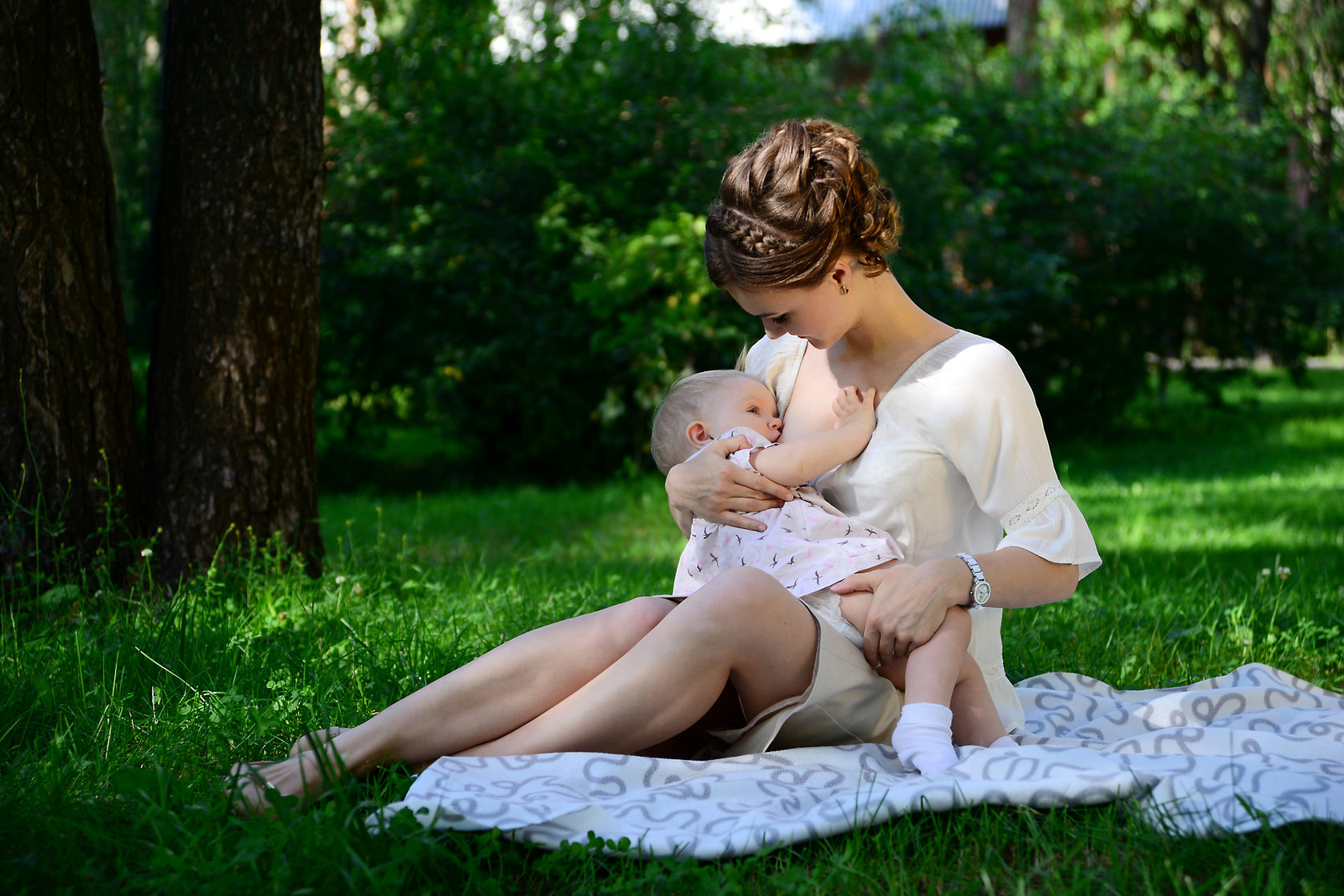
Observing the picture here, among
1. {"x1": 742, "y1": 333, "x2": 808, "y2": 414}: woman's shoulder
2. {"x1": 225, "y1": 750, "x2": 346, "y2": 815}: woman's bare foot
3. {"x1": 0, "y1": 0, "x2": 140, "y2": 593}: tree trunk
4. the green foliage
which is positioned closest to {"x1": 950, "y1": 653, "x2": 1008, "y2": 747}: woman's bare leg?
{"x1": 742, "y1": 333, "x2": 808, "y2": 414}: woman's shoulder

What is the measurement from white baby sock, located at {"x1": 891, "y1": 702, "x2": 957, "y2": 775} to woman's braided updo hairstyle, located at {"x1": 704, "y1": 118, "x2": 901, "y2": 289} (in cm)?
89

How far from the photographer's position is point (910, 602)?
91.3 inches

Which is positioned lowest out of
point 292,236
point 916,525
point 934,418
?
point 916,525

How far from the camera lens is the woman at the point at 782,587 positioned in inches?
89.3

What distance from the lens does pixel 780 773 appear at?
2.32m

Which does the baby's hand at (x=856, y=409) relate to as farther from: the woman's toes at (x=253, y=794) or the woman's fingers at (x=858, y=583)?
the woman's toes at (x=253, y=794)

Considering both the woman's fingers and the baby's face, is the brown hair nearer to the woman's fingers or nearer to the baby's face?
the baby's face

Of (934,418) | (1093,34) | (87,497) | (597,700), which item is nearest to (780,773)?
(597,700)

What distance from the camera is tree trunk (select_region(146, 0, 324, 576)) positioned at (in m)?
3.82

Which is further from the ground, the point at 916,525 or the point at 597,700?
the point at 916,525

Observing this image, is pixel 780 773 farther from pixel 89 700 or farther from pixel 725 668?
pixel 89 700

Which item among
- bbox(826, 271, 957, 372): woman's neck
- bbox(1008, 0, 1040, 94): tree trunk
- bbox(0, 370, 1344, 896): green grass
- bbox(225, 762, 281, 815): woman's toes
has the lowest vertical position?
bbox(0, 370, 1344, 896): green grass

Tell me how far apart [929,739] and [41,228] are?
2975 mm

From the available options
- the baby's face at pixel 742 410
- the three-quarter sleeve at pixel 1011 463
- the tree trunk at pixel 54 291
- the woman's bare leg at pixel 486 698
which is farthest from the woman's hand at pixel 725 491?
the tree trunk at pixel 54 291
